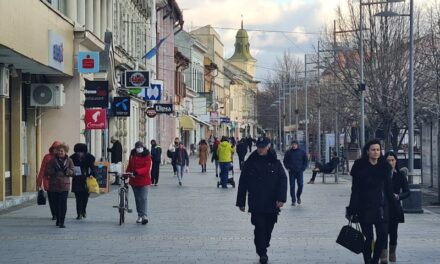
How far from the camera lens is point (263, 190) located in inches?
486

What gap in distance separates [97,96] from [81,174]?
718 cm

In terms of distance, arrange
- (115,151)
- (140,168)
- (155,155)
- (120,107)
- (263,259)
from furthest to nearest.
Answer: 1. (155,155)
2. (120,107)
3. (115,151)
4. (140,168)
5. (263,259)

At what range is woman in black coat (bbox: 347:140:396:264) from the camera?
1127 cm

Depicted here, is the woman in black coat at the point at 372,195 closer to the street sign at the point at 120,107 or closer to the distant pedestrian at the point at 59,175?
the distant pedestrian at the point at 59,175

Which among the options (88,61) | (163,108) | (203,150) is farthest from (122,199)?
(163,108)

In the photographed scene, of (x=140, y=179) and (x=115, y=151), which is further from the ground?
(x=115, y=151)

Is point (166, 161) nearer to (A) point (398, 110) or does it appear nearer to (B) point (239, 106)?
(A) point (398, 110)

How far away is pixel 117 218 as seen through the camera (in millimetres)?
19203

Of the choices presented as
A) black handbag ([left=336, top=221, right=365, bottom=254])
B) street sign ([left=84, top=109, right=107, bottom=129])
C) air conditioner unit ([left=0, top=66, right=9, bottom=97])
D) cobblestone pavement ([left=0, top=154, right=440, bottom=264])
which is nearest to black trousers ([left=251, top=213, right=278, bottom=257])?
cobblestone pavement ([left=0, top=154, right=440, bottom=264])

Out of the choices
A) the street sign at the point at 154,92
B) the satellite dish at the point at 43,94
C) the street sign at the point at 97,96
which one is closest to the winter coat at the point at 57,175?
the satellite dish at the point at 43,94

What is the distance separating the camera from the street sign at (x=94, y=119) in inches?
1045

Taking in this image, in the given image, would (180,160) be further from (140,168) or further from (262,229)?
(262,229)

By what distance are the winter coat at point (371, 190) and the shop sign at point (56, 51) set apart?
488 inches

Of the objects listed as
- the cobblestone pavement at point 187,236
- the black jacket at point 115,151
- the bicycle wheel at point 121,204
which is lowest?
the cobblestone pavement at point 187,236
